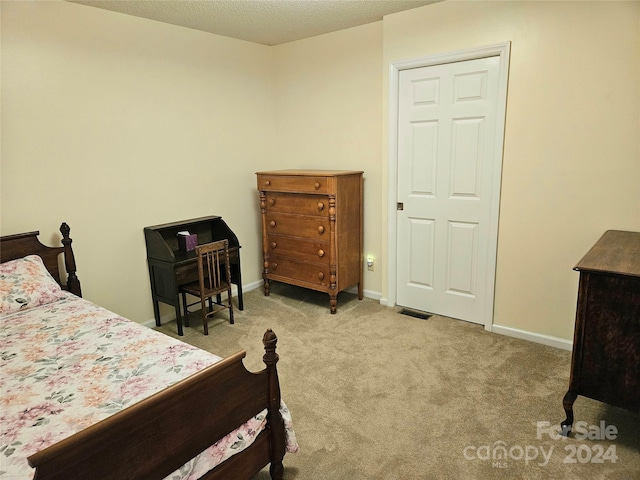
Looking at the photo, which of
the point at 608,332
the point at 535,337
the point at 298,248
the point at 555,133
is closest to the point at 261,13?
the point at 298,248

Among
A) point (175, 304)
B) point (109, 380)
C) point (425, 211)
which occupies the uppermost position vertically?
point (425, 211)

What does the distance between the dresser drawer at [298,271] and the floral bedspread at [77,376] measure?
1.79 meters

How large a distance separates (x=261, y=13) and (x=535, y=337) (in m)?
3.10

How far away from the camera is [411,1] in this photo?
117 inches

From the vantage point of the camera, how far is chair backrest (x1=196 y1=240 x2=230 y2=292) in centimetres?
321

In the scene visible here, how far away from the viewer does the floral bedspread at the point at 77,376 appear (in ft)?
4.56

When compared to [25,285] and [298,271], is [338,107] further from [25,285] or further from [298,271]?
[25,285]

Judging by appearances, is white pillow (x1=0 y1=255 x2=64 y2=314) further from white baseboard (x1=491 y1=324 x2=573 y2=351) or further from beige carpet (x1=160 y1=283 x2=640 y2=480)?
white baseboard (x1=491 y1=324 x2=573 y2=351)

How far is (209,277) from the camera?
3332 millimetres

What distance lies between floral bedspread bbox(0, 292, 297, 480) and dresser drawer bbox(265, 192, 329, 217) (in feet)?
5.98

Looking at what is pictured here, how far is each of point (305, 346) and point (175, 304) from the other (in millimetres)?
1063

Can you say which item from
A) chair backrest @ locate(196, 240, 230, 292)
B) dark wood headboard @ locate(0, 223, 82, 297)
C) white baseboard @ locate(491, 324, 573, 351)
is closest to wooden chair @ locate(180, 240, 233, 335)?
chair backrest @ locate(196, 240, 230, 292)

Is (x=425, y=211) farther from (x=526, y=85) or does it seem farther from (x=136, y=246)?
(x=136, y=246)

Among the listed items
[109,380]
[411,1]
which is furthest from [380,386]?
[411,1]
